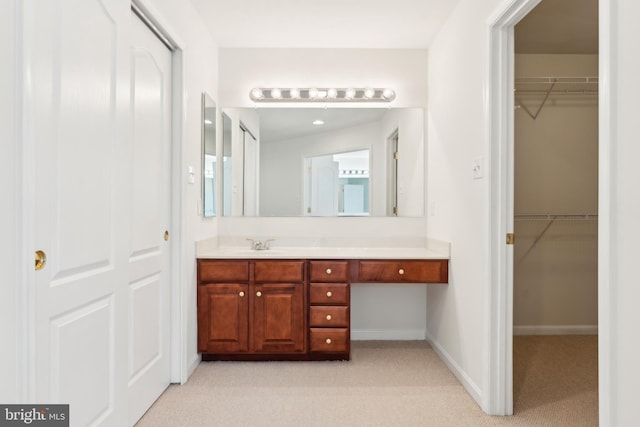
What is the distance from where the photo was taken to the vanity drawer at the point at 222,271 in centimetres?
295

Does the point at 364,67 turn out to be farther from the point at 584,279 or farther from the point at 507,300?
the point at 584,279

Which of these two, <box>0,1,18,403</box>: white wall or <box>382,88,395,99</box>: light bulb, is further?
<box>382,88,395,99</box>: light bulb

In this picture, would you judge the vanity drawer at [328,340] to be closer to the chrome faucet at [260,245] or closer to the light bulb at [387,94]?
the chrome faucet at [260,245]

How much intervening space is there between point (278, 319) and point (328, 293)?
395 mm

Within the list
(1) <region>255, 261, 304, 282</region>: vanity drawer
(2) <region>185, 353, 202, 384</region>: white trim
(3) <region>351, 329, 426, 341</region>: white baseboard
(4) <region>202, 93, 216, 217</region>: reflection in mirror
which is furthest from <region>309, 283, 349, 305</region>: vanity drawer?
(4) <region>202, 93, 216, 217</region>: reflection in mirror

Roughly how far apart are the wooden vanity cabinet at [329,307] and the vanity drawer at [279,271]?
0.09 metres

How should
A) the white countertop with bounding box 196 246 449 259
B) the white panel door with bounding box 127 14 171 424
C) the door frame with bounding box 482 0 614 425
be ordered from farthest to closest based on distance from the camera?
the white countertop with bounding box 196 246 449 259
the door frame with bounding box 482 0 614 425
the white panel door with bounding box 127 14 171 424

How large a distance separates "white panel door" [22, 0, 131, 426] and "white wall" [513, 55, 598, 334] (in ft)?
10.6

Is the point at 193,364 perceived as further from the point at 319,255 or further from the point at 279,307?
the point at 319,255

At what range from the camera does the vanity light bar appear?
3.50m

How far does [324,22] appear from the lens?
3.04 metres

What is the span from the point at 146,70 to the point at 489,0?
1.88 m

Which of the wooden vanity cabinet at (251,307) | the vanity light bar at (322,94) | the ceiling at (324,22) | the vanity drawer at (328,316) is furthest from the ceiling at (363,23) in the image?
the vanity drawer at (328,316)
